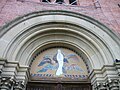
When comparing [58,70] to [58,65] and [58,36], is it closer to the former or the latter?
[58,65]

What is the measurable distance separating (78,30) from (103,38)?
981mm

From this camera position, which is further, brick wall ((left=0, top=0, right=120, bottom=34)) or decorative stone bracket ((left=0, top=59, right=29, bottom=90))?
brick wall ((left=0, top=0, right=120, bottom=34))

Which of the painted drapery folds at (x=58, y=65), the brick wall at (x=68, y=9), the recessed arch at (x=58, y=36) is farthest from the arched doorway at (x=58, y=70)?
the brick wall at (x=68, y=9)

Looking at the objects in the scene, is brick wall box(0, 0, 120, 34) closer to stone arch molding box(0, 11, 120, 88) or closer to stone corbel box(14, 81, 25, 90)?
stone arch molding box(0, 11, 120, 88)

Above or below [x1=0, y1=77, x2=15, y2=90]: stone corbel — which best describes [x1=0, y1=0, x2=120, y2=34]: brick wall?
above

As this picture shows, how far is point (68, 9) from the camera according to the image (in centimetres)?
803

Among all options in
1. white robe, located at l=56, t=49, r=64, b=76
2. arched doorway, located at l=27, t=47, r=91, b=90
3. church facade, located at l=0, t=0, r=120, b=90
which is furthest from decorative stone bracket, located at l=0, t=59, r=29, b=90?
white robe, located at l=56, t=49, r=64, b=76

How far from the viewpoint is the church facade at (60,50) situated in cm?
642

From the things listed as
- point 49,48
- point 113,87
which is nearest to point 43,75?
point 49,48

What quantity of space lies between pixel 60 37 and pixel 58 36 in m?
0.09

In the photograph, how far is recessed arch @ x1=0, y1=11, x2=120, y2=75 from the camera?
668 cm

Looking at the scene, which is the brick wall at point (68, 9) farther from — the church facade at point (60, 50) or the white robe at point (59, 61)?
the white robe at point (59, 61)

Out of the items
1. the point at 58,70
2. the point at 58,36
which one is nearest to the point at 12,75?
the point at 58,70

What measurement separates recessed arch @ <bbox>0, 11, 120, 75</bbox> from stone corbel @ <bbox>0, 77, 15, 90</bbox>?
709mm
